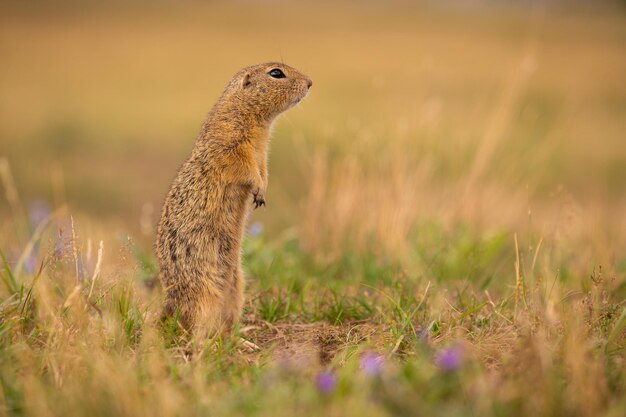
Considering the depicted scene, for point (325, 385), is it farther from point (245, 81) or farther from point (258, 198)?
point (245, 81)

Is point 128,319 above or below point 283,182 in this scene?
above

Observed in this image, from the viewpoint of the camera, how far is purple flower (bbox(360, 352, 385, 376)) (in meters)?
3.07

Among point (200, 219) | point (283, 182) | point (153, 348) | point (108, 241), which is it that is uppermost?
point (200, 219)

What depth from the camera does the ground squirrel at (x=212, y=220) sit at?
14.5ft

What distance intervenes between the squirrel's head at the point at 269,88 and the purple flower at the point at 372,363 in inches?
83.3

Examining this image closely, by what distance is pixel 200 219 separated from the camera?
4.50 m

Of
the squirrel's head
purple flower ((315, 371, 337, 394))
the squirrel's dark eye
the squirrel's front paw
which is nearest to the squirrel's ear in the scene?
the squirrel's head

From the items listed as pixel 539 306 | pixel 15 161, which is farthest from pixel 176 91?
pixel 539 306

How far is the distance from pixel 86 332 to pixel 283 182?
9.08 meters

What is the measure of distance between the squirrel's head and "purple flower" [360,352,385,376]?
83.3 inches

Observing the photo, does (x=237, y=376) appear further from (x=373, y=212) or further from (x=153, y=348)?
(x=373, y=212)

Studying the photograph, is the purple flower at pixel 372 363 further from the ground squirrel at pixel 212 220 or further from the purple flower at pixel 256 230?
the purple flower at pixel 256 230

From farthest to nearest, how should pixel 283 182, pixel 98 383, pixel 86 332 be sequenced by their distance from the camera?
pixel 283 182 < pixel 86 332 < pixel 98 383

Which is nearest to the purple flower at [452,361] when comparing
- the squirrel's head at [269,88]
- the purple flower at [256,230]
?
the squirrel's head at [269,88]
